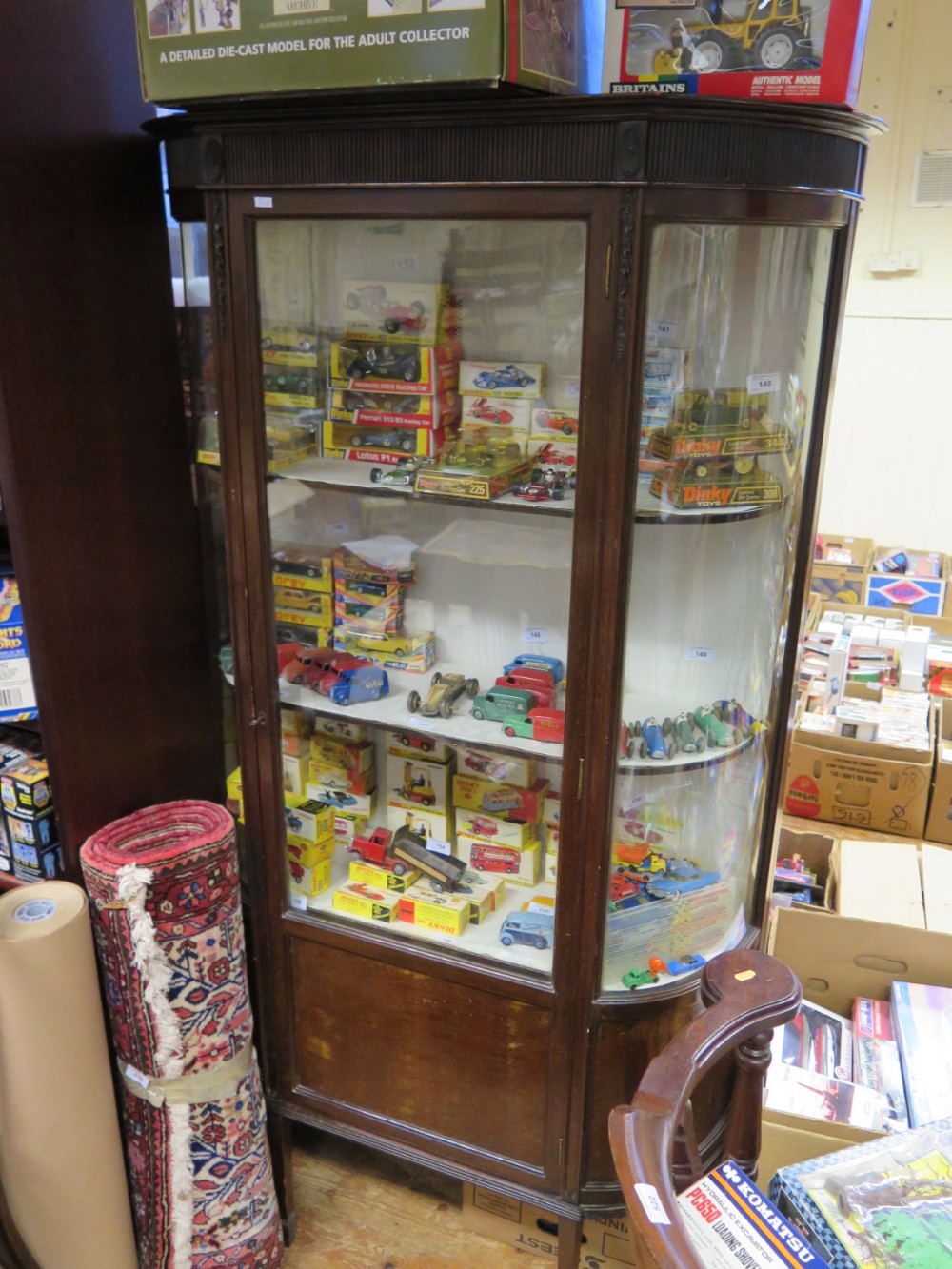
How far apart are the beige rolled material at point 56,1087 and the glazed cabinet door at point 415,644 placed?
36 centimetres

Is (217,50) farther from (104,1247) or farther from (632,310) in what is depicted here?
(104,1247)

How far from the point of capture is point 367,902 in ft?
6.43

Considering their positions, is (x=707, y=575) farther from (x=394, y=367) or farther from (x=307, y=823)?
(x=307, y=823)

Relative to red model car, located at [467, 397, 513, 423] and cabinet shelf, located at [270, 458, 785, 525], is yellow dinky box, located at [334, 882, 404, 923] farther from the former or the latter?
red model car, located at [467, 397, 513, 423]

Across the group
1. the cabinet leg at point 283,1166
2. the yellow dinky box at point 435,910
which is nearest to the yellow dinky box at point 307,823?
the yellow dinky box at point 435,910

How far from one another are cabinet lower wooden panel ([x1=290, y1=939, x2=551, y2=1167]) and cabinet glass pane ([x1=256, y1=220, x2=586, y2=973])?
0.10 meters

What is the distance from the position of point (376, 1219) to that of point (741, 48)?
7.58 ft

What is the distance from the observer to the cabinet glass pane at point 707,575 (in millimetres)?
1550

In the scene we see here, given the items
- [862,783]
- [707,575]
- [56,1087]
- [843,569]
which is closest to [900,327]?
[843,569]

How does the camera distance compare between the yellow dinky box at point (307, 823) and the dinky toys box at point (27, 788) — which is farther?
the yellow dinky box at point (307, 823)

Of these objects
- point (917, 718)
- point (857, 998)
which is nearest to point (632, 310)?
point (857, 998)

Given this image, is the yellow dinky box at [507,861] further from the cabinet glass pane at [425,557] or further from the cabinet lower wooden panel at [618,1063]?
the cabinet lower wooden panel at [618,1063]

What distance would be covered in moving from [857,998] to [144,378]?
195 centimetres

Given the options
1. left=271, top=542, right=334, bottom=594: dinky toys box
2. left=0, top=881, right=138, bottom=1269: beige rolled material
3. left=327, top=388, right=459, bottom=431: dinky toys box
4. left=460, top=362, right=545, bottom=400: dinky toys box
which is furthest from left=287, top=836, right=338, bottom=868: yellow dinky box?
left=460, top=362, right=545, bottom=400: dinky toys box
